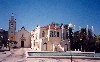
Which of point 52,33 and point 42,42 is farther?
point 52,33

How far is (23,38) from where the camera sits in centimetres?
5266

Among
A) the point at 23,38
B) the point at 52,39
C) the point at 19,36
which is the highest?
the point at 19,36

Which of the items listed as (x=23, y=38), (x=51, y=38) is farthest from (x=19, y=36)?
(x=51, y=38)

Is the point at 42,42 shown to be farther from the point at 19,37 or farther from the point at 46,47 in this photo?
the point at 19,37

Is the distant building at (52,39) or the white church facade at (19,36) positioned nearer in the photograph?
the distant building at (52,39)

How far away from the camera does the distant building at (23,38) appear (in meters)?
52.2

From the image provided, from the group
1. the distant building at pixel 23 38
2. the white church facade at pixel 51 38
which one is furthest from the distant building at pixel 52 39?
the distant building at pixel 23 38

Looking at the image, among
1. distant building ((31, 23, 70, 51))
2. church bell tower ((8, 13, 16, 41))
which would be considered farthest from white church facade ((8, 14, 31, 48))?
distant building ((31, 23, 70, 51))

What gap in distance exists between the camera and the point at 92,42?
125ft

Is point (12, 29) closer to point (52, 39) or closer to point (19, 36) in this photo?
point (19, 36)

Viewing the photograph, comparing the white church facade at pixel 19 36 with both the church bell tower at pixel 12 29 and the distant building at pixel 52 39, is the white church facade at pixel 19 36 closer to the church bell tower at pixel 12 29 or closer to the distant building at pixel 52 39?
the church bell tower at pixel 12 29

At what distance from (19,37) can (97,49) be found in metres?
24.6

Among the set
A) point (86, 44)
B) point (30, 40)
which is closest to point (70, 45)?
point (86, 44)

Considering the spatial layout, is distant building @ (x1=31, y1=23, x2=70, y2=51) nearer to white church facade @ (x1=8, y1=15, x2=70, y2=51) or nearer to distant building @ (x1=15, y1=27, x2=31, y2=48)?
white church facade @ (x1=8, y1=15, x2=70, y2=51)
